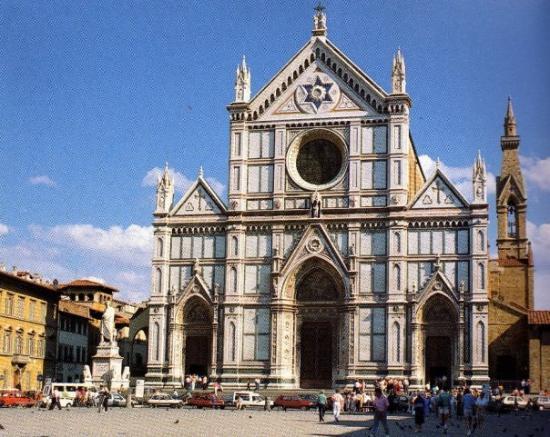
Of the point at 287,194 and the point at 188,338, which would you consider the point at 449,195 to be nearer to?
the point at 287,194

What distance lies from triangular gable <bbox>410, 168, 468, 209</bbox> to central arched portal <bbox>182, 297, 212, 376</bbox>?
48.9ft

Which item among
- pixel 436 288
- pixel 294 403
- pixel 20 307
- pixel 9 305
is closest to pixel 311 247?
pixel 436 288

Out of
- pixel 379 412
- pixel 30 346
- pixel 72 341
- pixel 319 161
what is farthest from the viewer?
pixel 72 341

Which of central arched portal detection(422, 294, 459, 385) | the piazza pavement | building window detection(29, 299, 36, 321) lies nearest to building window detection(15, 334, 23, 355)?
building window detection(29, 299, 36, 321)

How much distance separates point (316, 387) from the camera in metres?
58.3

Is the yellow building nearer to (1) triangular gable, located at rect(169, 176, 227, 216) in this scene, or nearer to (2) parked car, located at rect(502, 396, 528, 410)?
(1) triangular gable, located at rect(169, 176, 227, 216)

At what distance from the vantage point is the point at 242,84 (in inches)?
2447

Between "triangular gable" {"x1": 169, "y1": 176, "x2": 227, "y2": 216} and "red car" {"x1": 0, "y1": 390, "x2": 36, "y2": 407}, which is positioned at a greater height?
"triangular gable" {"x1": 169, "y1": 176, "x2": 227, "y2": 216}

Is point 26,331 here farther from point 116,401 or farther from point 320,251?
point 320,251

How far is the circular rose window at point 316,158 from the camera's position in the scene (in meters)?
59.8

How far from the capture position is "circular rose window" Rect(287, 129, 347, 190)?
5975 cm

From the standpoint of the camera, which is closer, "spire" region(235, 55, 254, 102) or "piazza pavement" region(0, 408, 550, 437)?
"piazza pavement" region(0, 408, 550, 437)

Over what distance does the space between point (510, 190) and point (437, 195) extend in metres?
34.1

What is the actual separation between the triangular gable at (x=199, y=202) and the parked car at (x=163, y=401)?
14.4 m
